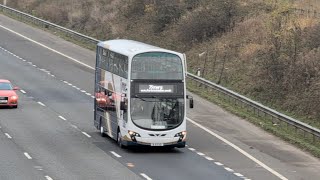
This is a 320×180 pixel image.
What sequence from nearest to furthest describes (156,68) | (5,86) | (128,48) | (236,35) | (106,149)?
(156,68)
(106,149)
(128,48)
(5,86)
(236,35)

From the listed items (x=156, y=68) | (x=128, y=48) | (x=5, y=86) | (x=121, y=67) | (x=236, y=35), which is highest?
(x=128, y=48)

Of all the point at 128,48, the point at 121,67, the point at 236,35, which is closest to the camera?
the point at 121,67

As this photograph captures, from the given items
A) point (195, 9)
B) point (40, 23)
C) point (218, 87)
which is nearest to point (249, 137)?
point (218, 87)

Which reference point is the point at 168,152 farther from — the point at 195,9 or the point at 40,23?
the point at 40,23

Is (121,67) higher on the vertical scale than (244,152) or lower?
higher

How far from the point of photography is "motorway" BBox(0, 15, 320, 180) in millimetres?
27109

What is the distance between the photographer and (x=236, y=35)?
54.0 m

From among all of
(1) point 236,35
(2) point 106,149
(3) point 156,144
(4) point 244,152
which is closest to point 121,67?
(2) point 106,149

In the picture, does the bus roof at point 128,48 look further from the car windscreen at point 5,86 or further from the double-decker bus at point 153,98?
the car windscreen at point 5,86

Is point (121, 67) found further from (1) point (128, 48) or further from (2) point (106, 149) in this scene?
(2) point (106, 149)

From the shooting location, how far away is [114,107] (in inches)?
1287

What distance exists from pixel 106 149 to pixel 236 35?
2436 cm

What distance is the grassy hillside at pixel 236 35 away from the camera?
Answer: 1646 inches

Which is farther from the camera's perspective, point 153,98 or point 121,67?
point 121,67
